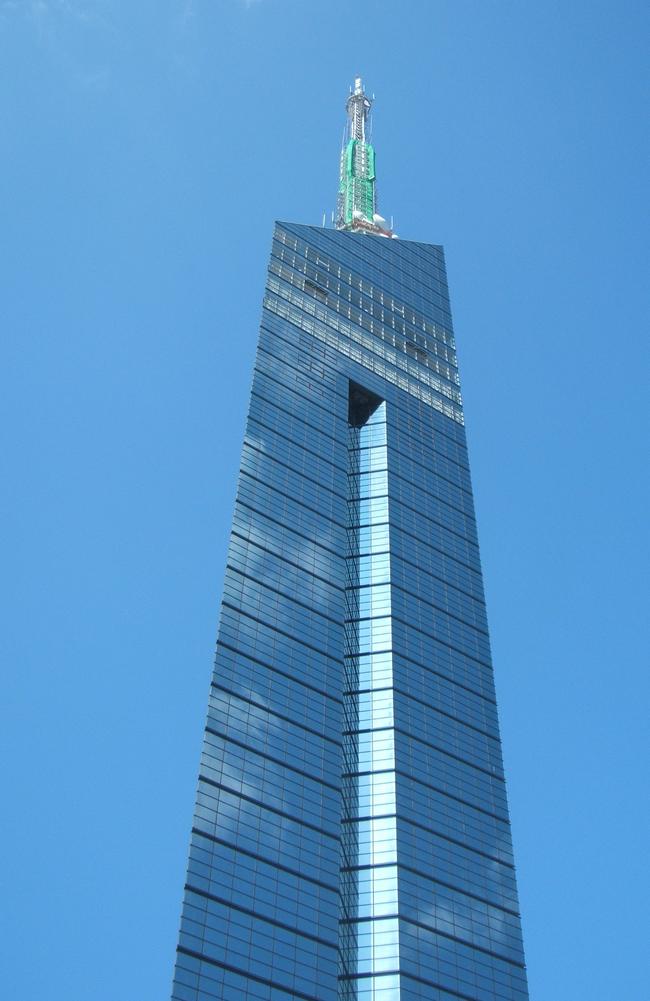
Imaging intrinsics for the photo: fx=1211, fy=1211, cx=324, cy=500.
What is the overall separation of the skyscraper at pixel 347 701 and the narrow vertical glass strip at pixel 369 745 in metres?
0.14

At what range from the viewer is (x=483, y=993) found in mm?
70062

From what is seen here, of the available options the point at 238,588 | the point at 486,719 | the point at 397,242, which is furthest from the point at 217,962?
the point at 397,242

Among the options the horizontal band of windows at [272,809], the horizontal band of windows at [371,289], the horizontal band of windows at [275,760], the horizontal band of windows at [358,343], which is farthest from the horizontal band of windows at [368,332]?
the horizontal band of windows at [272,809]

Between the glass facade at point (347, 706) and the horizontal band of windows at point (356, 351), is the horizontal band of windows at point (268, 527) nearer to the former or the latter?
the glass facade at point (347, 706)

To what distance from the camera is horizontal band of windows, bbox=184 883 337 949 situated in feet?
204

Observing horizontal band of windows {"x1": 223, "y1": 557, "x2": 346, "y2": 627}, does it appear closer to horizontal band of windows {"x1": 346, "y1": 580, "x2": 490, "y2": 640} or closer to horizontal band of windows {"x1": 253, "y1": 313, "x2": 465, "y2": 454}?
horizontal band of windows {"x1": 346, "y1": 580, "x2": 490, "y2": 640}

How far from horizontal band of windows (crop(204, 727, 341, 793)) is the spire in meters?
81.2

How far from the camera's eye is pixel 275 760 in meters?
72.4

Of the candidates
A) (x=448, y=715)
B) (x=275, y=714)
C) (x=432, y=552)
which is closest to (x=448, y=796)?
(x=448, y=715)

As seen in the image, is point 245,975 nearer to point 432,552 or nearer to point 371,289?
point 432,552

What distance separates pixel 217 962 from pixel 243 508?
34.9 meters

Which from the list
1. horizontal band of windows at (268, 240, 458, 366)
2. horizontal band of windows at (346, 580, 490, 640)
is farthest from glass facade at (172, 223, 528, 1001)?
horizontal band of windows at (268, 240, 458, 366)

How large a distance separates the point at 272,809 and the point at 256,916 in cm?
718

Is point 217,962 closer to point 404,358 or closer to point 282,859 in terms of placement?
point 282,859
